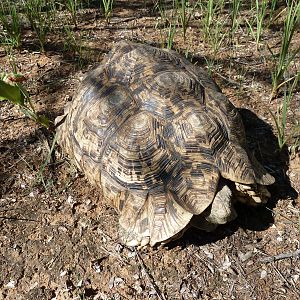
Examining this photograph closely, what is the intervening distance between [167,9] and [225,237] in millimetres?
2806

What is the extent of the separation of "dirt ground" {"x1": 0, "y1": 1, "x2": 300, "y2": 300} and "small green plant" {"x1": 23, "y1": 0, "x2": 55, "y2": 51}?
0.67 metres

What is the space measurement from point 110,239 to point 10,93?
116 cm

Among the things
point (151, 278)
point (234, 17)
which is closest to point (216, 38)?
point (234, 17)

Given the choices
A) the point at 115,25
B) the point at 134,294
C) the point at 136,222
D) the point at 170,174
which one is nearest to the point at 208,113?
the point at 170,174

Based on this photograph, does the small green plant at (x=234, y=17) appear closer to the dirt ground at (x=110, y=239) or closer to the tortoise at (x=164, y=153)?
the dirt ground at (x=110, y=239)

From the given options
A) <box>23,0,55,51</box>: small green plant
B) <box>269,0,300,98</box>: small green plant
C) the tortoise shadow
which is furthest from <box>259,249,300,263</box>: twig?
<box>23,0,55,51</box>: small green plant

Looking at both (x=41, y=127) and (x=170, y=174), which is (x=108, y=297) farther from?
(x=41, y=127)

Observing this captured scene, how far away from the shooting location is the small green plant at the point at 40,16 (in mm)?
3619

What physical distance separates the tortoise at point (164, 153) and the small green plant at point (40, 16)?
1498mm

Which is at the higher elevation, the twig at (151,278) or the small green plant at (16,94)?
the small green plant at (16,94)

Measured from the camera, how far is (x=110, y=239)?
2.45 meters

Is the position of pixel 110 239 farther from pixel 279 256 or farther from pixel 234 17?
pixel 234 17

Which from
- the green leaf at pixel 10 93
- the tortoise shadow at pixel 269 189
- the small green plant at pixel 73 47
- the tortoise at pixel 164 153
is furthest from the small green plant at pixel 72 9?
the tortoise shadow at pixel 269 189

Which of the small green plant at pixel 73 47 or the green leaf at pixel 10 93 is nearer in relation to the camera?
the green leaf at pixel 10 93
